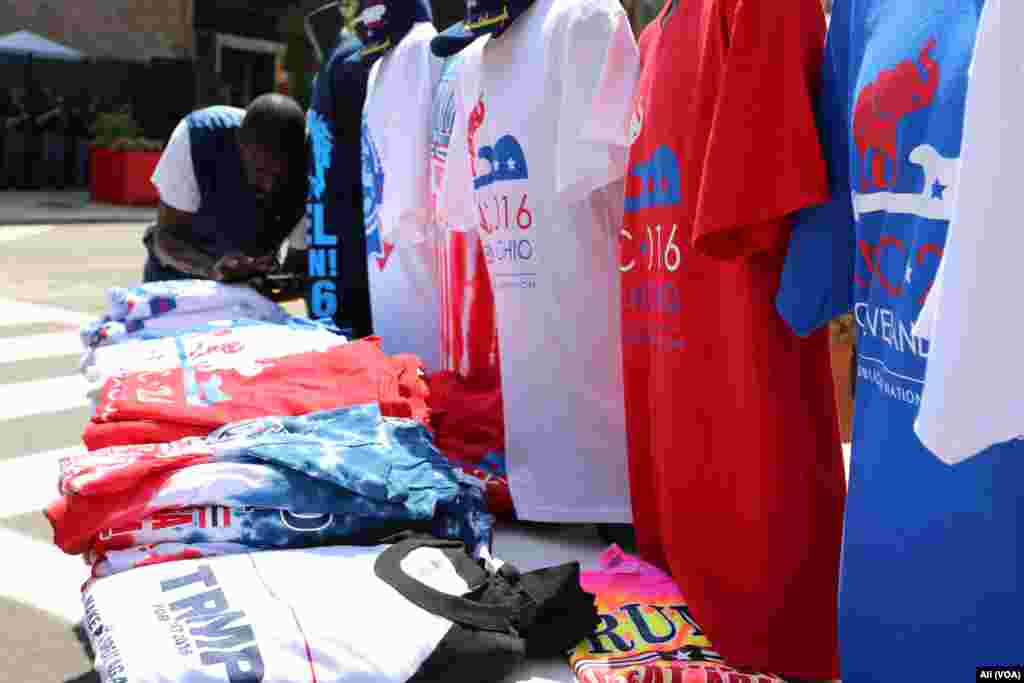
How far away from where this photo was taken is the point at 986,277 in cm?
137

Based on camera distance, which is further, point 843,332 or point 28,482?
point 28,482

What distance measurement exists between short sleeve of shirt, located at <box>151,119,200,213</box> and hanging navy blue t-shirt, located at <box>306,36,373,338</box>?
624 mm

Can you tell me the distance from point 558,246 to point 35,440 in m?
2.87

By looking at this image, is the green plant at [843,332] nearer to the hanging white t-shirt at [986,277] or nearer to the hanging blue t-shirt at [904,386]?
the hanging blue t-shirt at [904,386]

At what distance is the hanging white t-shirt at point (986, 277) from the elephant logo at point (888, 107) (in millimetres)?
346

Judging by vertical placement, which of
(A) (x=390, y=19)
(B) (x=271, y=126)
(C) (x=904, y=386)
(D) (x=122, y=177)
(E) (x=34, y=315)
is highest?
(D) (x=122, y=177)

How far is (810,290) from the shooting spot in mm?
2111

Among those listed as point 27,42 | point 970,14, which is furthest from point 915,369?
point 27,42

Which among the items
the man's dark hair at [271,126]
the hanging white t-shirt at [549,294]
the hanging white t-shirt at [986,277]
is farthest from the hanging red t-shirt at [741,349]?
the man's dark hair at [271,126]

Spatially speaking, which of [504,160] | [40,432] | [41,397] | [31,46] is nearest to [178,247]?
[40,432]

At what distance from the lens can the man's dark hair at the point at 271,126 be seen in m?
4.52

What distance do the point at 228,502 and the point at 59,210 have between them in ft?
53.0

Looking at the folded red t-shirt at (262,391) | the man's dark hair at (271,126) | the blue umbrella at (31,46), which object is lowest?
the folded red t-shirt at (262,391)

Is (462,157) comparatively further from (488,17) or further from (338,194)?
(338,194)
